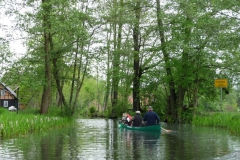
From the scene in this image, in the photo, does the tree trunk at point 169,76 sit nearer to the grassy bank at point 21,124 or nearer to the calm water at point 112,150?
the grassy bank at point 21,124

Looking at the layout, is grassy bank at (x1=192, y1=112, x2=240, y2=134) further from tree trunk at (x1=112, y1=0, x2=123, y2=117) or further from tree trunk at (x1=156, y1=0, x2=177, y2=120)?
tree trunk at (x1=112, y1=0, x2=123, y2=117)

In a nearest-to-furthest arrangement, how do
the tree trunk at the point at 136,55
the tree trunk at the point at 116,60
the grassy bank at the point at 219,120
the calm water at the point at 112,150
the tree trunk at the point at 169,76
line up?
1. the calm water at the point at 112,150
2. the grassy bank at the point at 219,120
3. the tree trunk at the point at 169,76
4. the tree trunk at the point at 116,60
5. the tree trunk at the point at 136,55

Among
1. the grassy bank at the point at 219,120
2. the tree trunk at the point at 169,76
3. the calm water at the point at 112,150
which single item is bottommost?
the calm water at the point at 112,150

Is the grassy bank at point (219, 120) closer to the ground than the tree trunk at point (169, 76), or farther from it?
closer to the ground

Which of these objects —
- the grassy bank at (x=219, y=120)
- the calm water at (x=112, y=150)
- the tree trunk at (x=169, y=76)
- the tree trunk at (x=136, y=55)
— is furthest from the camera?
the tree trunk at (x=136, y=55)

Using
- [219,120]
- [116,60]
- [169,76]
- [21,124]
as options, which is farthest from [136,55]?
[21,124]

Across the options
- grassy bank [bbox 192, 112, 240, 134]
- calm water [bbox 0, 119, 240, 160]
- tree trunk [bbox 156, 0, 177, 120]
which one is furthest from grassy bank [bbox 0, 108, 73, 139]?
tree trunk [bbox 156, 0, 177, 120]

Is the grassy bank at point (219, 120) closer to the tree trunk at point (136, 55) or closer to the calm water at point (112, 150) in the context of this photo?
the calm water at point (112, 150)

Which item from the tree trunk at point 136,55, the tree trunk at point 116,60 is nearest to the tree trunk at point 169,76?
the tree trunk at point 136,55

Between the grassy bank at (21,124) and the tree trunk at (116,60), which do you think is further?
the tree trunk at (116,60)

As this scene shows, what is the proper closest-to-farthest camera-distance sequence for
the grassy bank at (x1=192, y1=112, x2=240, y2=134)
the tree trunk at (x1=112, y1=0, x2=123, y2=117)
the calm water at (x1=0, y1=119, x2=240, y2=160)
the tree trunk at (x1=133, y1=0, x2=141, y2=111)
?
the calm water at (x1=0, y1=119, x2=240, y2=160), the grassy bank at (x1=192, y1=112, x2=240, y2=134), the tree trunk at (x1=112, y1=0, x2=123, y2=117), the tree trunk at (x1=133, y1=0, x2=141, y2=111)

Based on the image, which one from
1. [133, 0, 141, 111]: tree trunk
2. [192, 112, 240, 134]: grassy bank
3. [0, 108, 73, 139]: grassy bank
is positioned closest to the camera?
[0, 108, 73, 139]: grassy bank

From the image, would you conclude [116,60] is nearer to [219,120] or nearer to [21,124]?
[219,120]

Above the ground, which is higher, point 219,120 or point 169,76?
point 169,76
